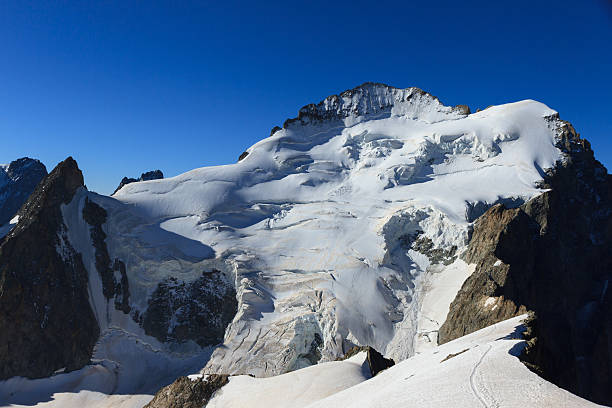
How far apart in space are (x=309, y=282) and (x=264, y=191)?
21725mm

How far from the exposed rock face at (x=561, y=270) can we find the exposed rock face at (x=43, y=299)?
39.6 m

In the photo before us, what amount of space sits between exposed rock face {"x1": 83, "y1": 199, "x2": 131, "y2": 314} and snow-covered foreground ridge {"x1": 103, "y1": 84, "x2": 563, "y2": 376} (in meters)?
1.13

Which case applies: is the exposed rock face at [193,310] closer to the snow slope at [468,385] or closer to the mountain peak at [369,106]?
the snow slope at [468,385]

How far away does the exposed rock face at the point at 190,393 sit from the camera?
27970 mm

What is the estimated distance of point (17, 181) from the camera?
364 feet

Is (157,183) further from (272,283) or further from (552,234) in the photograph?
Answer: (552,234)

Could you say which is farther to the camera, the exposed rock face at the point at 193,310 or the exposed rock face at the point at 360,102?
the exposed rock face at the point at 360,102

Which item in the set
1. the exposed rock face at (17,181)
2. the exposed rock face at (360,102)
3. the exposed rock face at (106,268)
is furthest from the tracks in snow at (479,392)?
the exposed rock face at (17,181)

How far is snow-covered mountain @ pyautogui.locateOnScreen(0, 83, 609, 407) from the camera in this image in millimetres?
47031

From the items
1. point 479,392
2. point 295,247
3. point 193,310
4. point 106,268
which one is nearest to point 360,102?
point 295,247

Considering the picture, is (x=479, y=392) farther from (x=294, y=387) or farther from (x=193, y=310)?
(x=193, y=310)

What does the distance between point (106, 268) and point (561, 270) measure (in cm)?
6023

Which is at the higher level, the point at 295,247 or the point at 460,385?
the point at 295,247

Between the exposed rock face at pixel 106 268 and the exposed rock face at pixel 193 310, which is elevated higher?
the exposed rock face at pixel 106 268
